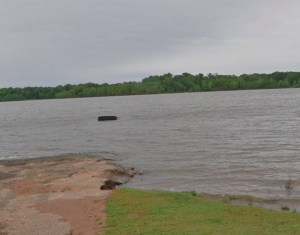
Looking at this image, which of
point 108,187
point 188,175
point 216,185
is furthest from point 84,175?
point 216,185

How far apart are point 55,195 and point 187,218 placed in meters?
6.75

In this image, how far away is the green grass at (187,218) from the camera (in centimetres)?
891

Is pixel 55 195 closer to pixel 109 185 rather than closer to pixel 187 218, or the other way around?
pixel 109 185

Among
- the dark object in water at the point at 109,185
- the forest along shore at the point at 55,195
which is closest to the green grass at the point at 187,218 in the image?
the forest along shore at the point at 55,195

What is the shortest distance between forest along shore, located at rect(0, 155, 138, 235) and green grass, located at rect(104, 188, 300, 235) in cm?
74

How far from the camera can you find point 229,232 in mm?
8633

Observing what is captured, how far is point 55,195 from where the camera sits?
47.2 feet

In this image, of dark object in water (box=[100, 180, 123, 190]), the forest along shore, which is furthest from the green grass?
dark object in water (box=[100, 180, 123, 190])

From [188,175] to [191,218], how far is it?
29.3 ft

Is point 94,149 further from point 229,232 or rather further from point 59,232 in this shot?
point 229,232

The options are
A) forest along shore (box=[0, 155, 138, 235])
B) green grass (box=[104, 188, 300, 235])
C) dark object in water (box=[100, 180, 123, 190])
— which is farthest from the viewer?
dark object in water (box=[100, 180, 123, 190])

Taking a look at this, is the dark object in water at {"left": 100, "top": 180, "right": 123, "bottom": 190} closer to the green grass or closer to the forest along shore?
the forest along shore

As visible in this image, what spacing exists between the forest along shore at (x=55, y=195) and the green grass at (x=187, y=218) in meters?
0.74

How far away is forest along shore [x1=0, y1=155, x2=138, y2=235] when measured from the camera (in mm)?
10539
